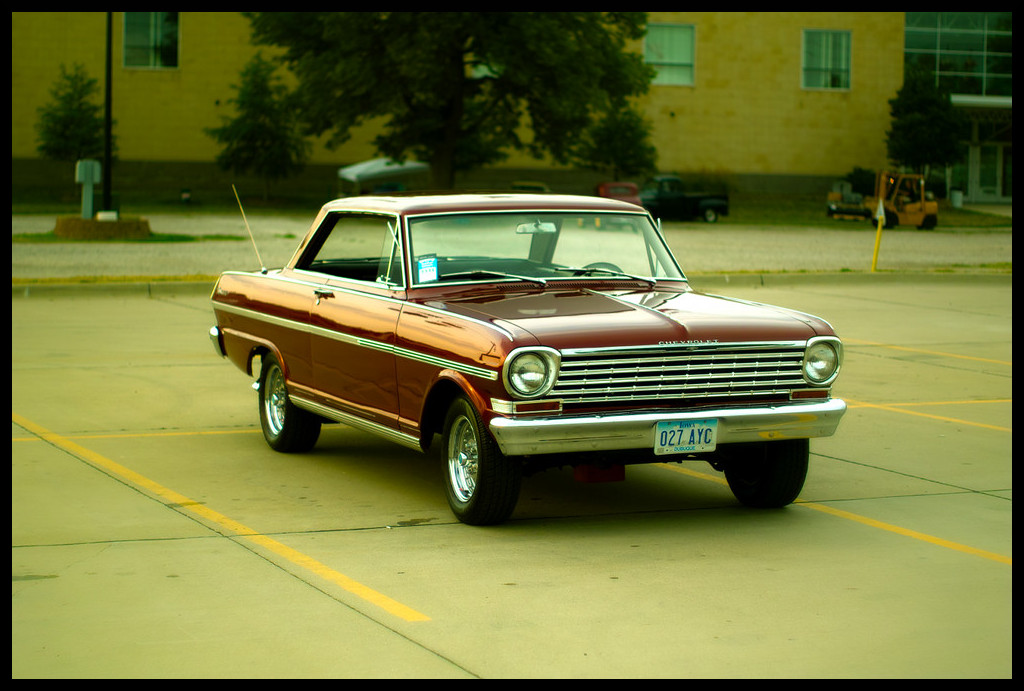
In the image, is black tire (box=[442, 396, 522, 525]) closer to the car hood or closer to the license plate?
the car hood

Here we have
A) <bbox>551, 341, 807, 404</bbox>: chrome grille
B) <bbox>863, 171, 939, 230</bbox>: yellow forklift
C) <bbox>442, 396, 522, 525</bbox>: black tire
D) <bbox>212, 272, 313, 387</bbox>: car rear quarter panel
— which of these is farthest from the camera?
<bbox>863, 171, 939, 230</bbox>: yellow forklift

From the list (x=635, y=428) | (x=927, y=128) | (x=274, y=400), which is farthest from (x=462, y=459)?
(x=927, y=128)

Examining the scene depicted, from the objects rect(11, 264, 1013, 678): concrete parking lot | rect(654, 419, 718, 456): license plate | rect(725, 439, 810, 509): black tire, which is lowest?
rect(11, 264, 1013, 678): concrete parking lot

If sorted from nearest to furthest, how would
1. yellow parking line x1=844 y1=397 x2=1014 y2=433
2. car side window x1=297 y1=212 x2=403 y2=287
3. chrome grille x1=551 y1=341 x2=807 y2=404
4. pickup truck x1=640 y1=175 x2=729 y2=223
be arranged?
1. chrome grille x1=551 y1=341 x2=807 y2=404
2. car side window x1=297 y1=212 x2=403 y2=287
3. yellow parking line x1=844 y1=397 x2=1014 y2=433
4. pickup truck x1=640 y1=175 x2=729 y2=223

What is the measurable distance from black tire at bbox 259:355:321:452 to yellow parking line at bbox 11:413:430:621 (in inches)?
40.7

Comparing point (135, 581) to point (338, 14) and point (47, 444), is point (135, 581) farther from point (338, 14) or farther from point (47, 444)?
point (338, 14)

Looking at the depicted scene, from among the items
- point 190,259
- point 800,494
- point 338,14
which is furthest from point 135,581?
point 338,14

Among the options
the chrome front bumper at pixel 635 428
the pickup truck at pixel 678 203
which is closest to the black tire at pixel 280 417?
the chrome front bumper at pixel 635 428

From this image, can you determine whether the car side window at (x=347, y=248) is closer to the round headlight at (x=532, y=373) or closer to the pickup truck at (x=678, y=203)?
the round headlight at (x=532, y=373)

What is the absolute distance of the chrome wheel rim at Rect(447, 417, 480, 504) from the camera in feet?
21.6

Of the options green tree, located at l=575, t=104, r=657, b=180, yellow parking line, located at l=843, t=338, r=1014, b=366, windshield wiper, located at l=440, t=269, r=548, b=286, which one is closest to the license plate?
windshield wiper, located at l=440, t=269, r=548, b=286

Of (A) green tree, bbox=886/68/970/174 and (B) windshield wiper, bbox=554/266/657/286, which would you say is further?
(A) green tree, bbox=886/68/970/174

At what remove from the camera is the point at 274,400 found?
8734 millimetres

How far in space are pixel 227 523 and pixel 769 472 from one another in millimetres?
2808
